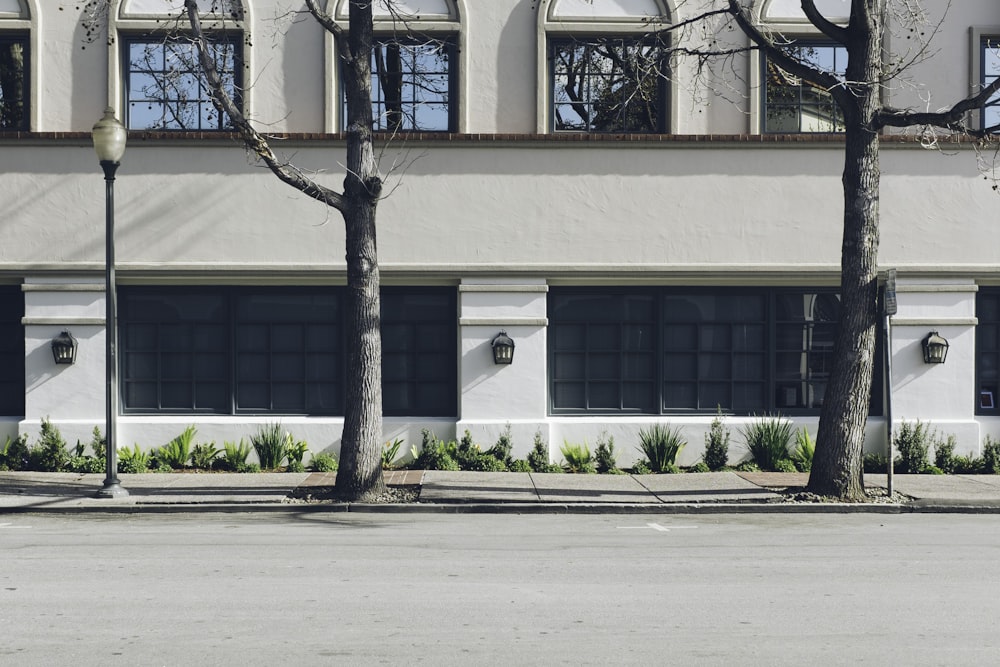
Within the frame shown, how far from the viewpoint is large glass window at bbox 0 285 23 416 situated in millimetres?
16797

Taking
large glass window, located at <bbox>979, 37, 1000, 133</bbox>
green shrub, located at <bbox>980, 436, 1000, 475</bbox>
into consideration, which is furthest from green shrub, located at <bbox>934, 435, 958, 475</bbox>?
large glass window, located at <bbox>979, 37, 1000, 133</bbox>

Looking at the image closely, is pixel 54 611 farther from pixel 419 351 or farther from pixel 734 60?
pixel 734 60

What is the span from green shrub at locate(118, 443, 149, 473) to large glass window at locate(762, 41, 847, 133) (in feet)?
33.9

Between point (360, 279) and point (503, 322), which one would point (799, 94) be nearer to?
point (503, 322)

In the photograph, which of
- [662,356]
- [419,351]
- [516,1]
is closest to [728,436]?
[662,356]

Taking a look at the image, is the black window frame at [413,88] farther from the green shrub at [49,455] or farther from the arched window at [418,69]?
the green shrub at [49,455]

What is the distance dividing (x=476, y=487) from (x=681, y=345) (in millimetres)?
4473

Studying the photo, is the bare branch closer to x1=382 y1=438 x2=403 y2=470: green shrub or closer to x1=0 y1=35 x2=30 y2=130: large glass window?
x1=382 y1=438 x2=403 y2=470: green shrub

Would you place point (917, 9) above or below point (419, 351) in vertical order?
above

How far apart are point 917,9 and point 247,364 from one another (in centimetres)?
1075

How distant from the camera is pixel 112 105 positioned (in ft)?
53.8

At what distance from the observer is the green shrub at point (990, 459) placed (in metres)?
16.4

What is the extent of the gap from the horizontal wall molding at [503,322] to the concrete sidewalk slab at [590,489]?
7.38ft

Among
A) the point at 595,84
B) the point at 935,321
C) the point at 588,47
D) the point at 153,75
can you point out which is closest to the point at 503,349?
the point at 595,84
